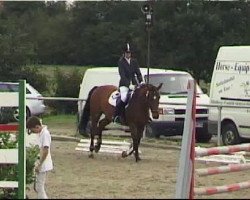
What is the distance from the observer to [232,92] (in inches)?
764

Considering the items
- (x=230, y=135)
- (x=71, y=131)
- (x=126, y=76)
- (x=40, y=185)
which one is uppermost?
(x=126, y=76)

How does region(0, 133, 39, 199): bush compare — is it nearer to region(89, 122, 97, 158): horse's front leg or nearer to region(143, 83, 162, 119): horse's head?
region(143, 83, 162, 119): horse's head

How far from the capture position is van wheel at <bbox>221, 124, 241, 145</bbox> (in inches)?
758

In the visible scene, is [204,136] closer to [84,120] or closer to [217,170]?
[84,120]

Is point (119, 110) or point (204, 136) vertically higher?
point (119, 110)

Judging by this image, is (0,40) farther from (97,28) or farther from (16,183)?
(16,183)

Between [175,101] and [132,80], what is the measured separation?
439cm

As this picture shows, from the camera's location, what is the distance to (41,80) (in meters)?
38.3

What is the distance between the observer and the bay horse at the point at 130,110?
16188 millimetres

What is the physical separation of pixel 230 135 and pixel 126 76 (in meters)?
4.08

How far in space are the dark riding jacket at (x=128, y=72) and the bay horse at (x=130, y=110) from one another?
13.4 inches

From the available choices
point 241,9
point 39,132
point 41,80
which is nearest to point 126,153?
point 39,132

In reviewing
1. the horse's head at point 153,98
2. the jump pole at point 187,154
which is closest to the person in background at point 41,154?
the jump pole at point 187,154

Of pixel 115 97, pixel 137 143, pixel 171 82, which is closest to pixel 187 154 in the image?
pixel 137 143
